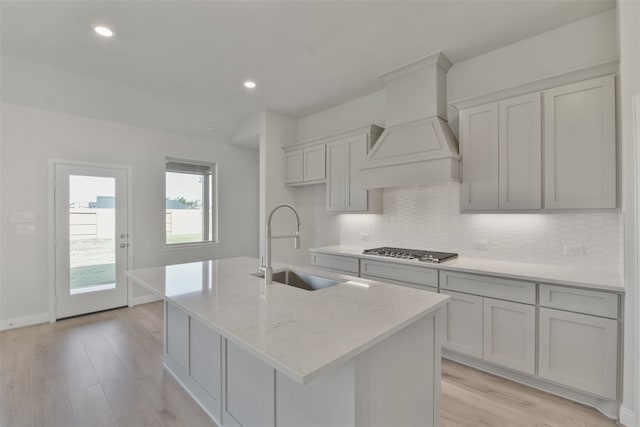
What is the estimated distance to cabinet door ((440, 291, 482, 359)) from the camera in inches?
97.7

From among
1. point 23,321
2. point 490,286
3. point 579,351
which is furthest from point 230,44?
point 23,321

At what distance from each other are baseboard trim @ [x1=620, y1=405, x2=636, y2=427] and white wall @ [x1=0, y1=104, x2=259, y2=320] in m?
5.20

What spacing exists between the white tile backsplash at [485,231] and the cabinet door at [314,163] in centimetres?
75

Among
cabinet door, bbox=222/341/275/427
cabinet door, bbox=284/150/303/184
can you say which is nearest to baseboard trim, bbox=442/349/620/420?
cabinet door, bbox=222/341/275/427

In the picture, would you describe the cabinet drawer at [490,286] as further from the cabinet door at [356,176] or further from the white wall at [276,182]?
the white wall at [276,182]

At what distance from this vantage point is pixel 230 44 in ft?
9.25

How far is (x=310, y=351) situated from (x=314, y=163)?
3497 mm

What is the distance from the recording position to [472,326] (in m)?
2.51

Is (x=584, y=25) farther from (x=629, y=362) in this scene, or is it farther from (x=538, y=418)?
(x=538, y=418)

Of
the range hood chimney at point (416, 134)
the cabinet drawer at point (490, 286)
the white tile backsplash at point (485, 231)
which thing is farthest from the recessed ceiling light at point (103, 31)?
the cabinet drawer at point (490, 286)

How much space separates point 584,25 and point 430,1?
140 cm

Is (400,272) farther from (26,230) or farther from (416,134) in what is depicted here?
(26,230)

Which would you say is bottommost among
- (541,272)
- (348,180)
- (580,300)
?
(580,300)

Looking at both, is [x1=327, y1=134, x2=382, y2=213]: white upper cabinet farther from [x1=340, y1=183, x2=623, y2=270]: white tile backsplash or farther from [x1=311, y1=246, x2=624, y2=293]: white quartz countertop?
[x1=311, y1=246, x2=624, y2=293]: white quartz countertop
